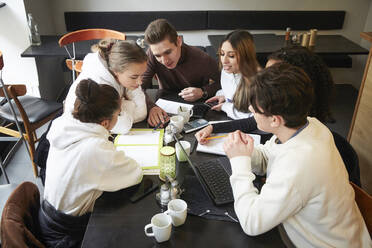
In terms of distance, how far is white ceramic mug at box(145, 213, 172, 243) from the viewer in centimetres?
102

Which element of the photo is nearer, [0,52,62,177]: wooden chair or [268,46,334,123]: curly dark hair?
[268,46,334,123]: curly dark hair

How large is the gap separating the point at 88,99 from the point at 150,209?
484 mm

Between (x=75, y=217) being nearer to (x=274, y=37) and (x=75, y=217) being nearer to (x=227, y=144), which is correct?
(x=227, y=144)

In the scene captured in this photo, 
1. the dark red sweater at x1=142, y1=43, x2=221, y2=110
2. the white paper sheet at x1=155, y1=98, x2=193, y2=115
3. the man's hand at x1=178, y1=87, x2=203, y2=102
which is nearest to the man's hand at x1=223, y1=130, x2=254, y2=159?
the white paper sheet at x1=155, y1=98, x2=193, y2=115

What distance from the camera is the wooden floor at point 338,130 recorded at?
247 cm

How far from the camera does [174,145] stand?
1568mm

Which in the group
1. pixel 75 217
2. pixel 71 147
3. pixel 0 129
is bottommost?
pixel 0 129

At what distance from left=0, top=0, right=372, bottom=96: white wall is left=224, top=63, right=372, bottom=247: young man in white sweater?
2.77m

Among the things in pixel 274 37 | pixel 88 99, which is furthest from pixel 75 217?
pixel 274 37

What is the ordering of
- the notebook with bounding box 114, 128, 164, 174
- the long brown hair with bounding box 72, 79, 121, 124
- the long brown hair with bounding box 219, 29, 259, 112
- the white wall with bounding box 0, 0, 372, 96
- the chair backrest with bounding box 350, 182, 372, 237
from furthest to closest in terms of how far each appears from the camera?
the white wall with bounding box 0, 0, 372, 96, the long brown hair with bounding box 219, 29, 259, 112, the notebook with bounding box 114, 128, 164, 174, the long brown hair with bounding box 72, 79, 121, 124, the chair backrest with bounding box 350, 182, 372, 237

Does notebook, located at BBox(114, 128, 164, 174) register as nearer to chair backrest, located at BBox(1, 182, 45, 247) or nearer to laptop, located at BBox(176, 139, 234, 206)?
laptop, located at BBox(176, 139, 234, 206)

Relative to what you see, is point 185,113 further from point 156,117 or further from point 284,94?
point 284,94

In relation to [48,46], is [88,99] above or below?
above

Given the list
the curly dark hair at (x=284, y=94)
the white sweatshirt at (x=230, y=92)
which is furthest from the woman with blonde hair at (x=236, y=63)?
the curly dark hair at (x=284, y=94)
